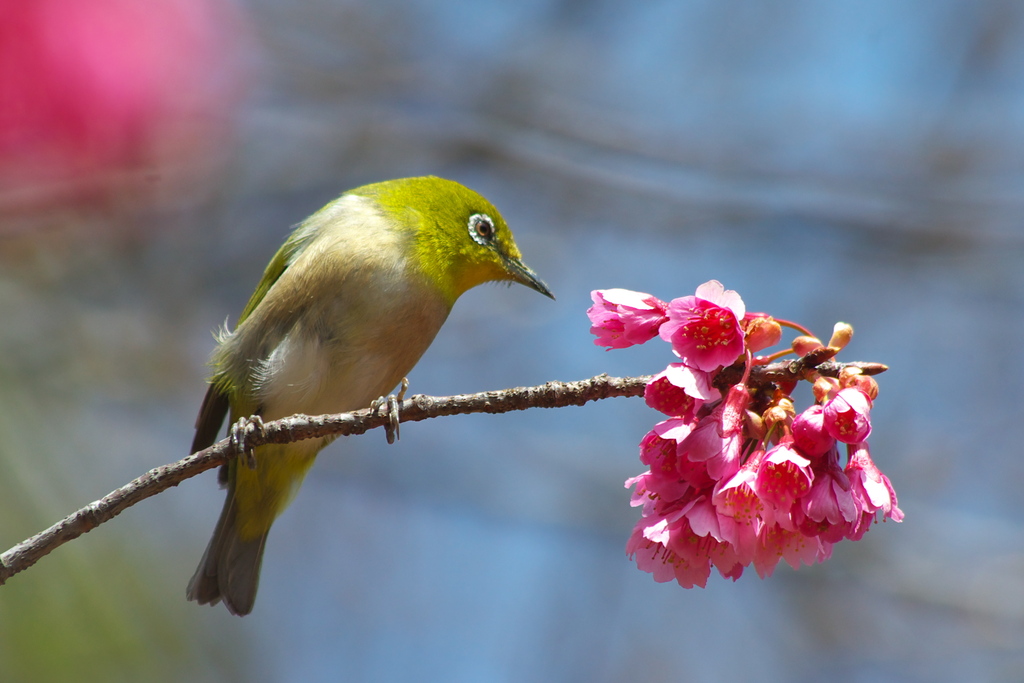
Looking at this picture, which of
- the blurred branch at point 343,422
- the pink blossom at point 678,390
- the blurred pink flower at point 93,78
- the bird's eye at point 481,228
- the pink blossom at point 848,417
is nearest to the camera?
the pink blossom at point 848,417

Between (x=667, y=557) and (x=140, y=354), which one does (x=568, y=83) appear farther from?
(x=667, y=557)

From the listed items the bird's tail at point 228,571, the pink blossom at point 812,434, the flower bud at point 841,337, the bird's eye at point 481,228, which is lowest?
the bird's tail at point 228,571

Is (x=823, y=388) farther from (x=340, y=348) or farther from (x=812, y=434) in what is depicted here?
(x=340, y=348)

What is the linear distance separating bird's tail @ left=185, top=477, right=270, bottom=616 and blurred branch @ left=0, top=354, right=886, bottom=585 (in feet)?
5.59

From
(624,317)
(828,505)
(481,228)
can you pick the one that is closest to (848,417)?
(828,505)

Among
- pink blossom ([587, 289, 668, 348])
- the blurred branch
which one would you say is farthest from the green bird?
pink blossom ([587, 289, 668, 348])

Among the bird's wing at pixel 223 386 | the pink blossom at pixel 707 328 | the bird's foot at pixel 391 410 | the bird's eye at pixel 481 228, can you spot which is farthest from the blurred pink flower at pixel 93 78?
the pink blossom at pixel 707 328

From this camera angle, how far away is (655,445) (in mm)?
2250

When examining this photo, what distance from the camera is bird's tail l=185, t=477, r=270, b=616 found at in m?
4.19

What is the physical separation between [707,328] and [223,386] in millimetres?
2670

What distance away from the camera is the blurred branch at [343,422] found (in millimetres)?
2262

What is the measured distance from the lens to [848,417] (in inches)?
81.3

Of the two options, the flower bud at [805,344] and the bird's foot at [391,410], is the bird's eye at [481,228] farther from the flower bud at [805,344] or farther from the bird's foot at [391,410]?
the flower bud at [805,344]

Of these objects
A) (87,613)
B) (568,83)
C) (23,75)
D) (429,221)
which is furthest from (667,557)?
(568,83)
